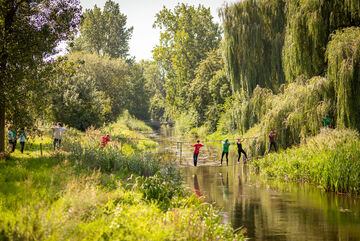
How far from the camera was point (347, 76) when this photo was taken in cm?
1441

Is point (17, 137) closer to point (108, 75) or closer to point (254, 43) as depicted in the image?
point (254, 43)

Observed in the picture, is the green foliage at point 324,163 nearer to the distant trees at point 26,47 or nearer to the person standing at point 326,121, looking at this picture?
the person standing at point 326,121

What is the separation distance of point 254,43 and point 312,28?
4.97 meters

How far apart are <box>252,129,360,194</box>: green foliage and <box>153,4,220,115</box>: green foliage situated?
29970mm

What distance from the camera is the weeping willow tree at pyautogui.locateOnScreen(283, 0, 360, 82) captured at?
53.4 ft

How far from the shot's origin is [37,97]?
1352 cm

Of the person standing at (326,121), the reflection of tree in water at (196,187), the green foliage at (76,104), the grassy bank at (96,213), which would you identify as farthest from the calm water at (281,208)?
the green foliage at (76,104)

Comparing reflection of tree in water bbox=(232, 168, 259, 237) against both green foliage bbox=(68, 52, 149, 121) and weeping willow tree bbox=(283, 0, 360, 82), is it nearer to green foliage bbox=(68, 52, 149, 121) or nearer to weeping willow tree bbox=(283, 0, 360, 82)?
weeping willow tree bbox=(283, 0, 360, 82)

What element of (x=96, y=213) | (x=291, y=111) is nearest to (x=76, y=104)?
(x=291, y=111)

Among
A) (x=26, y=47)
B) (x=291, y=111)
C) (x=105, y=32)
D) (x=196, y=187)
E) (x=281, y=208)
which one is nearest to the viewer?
(x=281, y=208)

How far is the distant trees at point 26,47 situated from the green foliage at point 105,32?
45.2 metres

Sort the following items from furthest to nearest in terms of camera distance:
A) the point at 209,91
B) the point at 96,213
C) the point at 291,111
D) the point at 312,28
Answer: the point at 209,91 < the point at 291,111 < the point at 312,28 < the point at 96,213

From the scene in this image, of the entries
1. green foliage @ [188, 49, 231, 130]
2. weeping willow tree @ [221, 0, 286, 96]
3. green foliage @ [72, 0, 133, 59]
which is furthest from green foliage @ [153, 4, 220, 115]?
weeping willow tree @ [221, 0, 286, 96]

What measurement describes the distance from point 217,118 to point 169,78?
40.6ft
